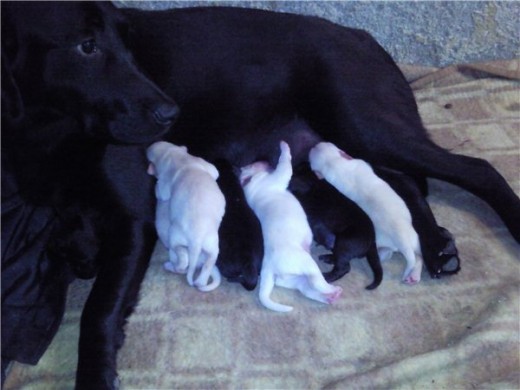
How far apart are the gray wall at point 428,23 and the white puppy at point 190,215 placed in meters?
0.71

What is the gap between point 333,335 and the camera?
145 cm

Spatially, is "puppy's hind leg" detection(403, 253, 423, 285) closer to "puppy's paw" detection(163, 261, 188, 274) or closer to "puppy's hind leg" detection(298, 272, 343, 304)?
"puppy's hind leg" detection(298, 272, 343, 304)

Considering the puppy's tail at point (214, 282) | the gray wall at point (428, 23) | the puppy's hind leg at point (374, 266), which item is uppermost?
the gray wall at point (428, 23)

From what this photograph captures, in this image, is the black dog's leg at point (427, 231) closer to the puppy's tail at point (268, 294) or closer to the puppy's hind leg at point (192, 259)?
A: the puppy's tail at point (268, 294)

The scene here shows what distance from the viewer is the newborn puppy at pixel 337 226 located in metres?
1.53

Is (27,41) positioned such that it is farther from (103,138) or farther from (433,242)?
(433,242)

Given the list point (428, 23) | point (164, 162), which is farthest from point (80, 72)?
point (428, 23)

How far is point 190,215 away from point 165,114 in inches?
9.2

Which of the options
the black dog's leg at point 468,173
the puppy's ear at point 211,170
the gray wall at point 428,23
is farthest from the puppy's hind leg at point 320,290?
the gray wall at point 428,23

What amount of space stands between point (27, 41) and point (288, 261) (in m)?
0.69

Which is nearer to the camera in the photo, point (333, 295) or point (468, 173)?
point (333, 295)

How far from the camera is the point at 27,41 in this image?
1367 millimetres

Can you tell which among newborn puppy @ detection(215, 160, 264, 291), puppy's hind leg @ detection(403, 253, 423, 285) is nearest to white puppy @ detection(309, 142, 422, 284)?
puppy's hind leg @ detection(403, 253, 423, 285)

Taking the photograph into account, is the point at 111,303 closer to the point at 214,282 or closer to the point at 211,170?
the point at 214,282
